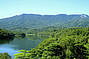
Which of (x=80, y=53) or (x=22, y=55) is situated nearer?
(x=22, y=55)

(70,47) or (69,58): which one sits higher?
(70,47)

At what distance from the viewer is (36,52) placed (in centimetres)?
807

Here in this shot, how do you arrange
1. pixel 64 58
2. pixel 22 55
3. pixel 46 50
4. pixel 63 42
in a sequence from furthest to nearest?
pixel 63 42, pixel 64 58, pixel 46 50, pixel 22 55

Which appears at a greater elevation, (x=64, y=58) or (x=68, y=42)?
(x=68, y=42)

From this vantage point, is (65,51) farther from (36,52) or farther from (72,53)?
(36,52)

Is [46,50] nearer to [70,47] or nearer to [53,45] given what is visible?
[53,45]

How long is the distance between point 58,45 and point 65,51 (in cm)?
71

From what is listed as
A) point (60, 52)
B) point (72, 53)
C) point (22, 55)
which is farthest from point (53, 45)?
point (22, 55)

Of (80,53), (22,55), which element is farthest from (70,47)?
(22,55)

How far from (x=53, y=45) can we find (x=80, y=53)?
8.73 feet

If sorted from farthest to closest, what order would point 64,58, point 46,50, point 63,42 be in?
1. point 63,42
2. point 64,58
3. point 46,50

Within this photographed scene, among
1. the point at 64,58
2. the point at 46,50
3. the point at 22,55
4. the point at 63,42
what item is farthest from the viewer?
the point at 63,42

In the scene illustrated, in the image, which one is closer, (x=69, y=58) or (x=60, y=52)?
(x=69, y=58)

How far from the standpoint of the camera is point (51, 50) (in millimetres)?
7918
